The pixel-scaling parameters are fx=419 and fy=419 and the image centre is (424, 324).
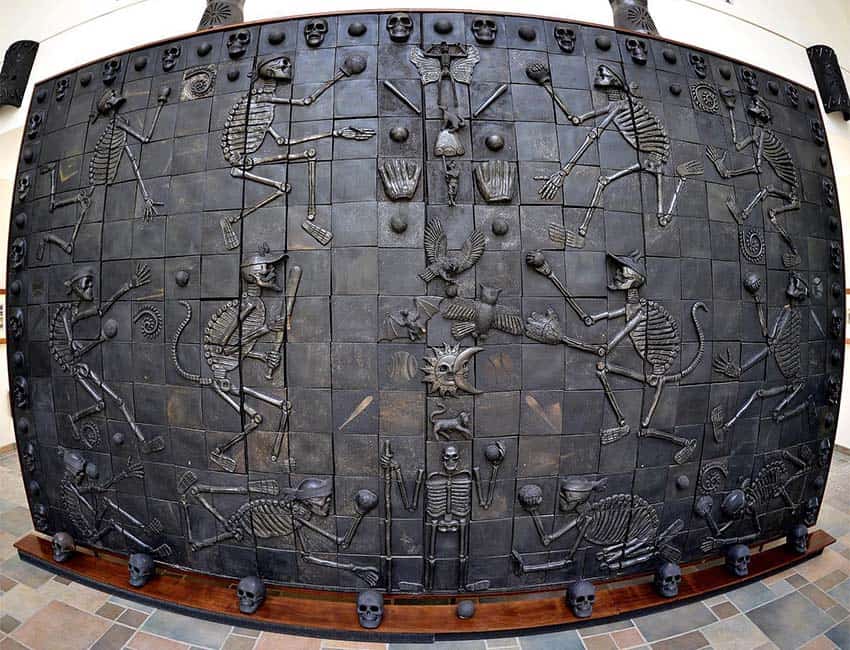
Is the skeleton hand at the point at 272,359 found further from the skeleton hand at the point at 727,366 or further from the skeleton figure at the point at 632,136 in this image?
the skeleton hand at the point at 727,366

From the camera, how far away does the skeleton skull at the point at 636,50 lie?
3051 millimetres

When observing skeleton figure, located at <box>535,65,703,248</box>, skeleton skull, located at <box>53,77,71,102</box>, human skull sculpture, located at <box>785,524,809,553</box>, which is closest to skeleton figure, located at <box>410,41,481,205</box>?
skeleton figure, located at <box>535,65,703,248</box>

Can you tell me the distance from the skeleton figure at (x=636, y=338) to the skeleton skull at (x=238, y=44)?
8.28ft

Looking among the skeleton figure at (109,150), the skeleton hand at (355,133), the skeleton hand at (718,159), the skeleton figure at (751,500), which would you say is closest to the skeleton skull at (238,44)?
the skeleton figure at (109,150)

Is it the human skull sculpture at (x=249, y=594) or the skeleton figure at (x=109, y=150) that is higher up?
the skeleton figure at (x=109, y=150)

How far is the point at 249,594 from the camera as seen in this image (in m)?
2.85

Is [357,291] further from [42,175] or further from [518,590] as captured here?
[42,175]

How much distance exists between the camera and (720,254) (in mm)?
3018

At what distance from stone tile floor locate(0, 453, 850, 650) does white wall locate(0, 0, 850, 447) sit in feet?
14.5

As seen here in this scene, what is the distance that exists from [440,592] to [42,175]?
4.48 m

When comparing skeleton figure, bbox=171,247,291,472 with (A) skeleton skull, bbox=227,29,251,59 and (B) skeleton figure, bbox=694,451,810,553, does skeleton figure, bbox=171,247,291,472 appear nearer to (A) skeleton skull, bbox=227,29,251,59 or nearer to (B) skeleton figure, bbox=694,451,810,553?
(A) skeleton skull, bbox=227,29,251,59

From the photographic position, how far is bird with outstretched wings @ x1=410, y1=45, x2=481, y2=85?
111 inches

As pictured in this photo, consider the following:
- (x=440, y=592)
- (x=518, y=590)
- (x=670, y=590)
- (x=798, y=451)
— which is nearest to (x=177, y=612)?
(x=440, y=592)

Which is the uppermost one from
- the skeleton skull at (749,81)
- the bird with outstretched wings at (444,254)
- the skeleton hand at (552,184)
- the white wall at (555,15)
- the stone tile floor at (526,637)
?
the white wall at (555,15)
